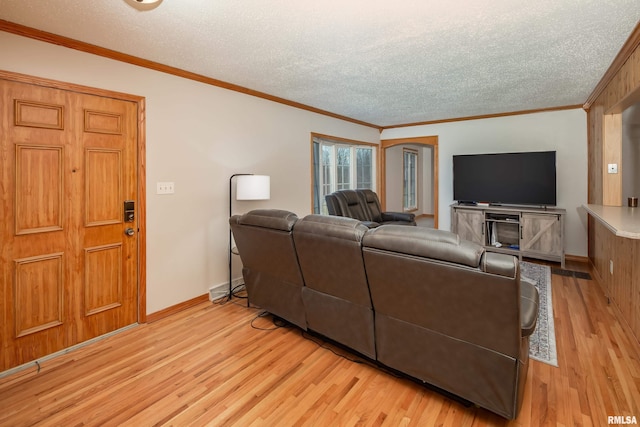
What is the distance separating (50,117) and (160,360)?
1955 mm

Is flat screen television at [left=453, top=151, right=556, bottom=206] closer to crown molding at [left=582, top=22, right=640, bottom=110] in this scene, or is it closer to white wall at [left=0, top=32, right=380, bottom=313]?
crown molding at [left=582, top=22, right=640, bottom=110]

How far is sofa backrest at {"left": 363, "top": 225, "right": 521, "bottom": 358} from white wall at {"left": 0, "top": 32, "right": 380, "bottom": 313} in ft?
6.98

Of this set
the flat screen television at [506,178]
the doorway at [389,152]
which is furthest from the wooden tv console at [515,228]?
the doorway at [389,152]

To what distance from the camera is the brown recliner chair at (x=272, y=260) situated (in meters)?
2.37

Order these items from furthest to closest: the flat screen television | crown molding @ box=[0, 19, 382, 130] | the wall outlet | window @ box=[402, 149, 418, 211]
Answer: window @ box=[402, 149, 418, 211], the flat screen television, the wall outlet, crown molding @ box=[0, 19, 382, 130]

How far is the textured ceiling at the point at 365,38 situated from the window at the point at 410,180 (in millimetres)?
5009

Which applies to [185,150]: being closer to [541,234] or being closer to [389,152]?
[541,234]

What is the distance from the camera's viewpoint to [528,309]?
1751 mm

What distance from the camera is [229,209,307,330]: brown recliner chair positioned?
237 centimetres

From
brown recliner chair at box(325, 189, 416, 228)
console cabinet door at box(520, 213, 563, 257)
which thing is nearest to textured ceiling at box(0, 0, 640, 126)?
brown recliner chair at box(325, 189, 416, 228)

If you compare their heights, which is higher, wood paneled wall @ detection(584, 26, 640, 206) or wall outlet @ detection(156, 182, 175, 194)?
wood paneled wall @ detection(584, 26, 640, 206)

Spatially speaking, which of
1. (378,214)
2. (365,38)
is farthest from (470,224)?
(365,38)

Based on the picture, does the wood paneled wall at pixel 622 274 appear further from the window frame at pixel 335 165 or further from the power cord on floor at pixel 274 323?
the window frame at pixel 335 165

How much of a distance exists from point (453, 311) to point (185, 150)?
2.79 metres
